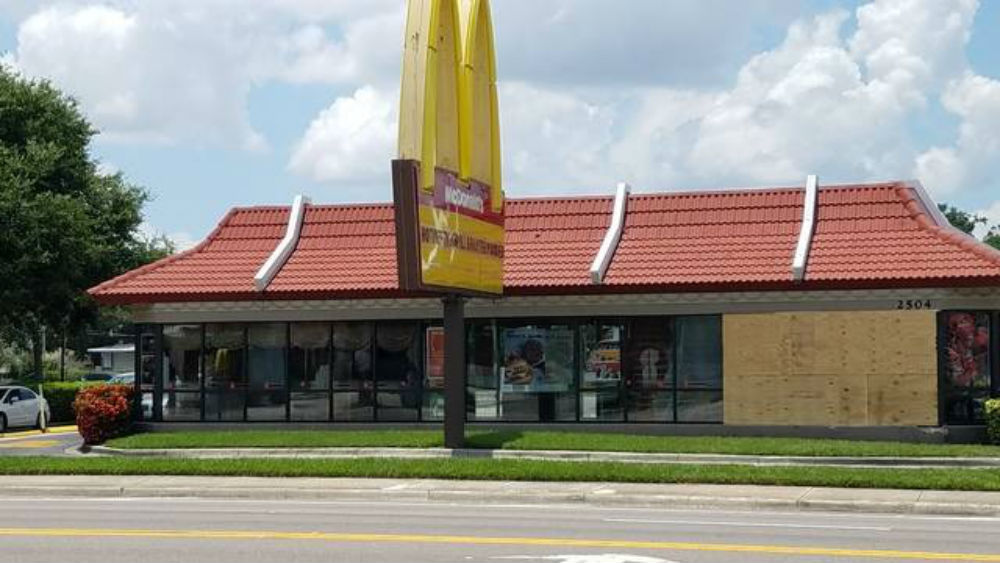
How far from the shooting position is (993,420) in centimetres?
2697

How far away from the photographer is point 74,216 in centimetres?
4353

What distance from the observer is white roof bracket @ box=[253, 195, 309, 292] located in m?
31.4

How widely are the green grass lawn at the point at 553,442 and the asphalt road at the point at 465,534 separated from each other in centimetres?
708

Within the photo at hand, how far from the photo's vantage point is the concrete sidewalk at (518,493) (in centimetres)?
1873

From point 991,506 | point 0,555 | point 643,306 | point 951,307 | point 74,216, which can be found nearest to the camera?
point 0,555

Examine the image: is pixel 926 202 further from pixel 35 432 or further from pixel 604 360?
pixel 35 432

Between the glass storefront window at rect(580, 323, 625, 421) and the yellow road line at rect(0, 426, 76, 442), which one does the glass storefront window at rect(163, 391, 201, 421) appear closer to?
the yellow road line at rect(0, 426, 76, 442)

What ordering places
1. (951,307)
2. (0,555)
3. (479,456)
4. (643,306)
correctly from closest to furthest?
(0,555) → (479,456) → (951,307) → (643,306)

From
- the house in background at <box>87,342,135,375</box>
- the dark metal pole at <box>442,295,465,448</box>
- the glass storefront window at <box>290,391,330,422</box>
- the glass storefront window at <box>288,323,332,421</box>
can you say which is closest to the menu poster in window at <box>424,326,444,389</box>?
the glass storefront window at <box>288,323,332,421</box>

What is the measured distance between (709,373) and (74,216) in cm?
2298

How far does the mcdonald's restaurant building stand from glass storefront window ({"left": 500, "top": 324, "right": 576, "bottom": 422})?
0.04 m

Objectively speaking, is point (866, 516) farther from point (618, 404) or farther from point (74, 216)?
point (74, 216)

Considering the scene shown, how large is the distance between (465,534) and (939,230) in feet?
56.6

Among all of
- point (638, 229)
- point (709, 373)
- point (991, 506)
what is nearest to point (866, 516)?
point (991, 506)
